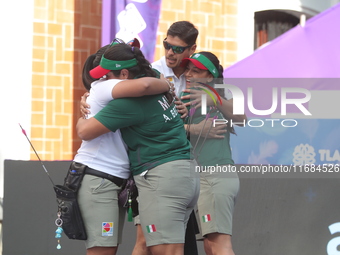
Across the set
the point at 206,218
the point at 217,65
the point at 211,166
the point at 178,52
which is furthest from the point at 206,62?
the point at 206,218

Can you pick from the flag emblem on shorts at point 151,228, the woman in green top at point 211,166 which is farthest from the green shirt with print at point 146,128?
the woman in green top at point 211,166

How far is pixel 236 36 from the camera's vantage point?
10.6m

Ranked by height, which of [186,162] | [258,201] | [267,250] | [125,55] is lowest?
[267,250]

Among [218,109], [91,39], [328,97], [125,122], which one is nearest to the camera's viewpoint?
[125,122]

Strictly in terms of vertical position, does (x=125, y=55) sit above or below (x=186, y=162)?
above

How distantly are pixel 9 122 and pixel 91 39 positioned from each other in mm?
1566

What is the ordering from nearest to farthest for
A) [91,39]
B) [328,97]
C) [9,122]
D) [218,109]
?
1. [218,109]
2. [328,97]
3. [9,122]
4. [91,39]

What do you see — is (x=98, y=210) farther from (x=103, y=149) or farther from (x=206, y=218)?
(x=206, y=218)

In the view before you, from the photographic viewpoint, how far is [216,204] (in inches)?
209

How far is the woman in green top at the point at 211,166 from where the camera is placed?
17.4 feet

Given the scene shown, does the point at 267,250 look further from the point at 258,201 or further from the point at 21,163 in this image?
the point at 21,163

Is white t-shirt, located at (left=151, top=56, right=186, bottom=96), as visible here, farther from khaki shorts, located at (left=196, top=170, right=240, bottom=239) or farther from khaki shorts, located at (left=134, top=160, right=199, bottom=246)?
khaki shorts, located at (left=134, top=160, right=199, bottom=246)

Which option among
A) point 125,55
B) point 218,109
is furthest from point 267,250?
point 125,55

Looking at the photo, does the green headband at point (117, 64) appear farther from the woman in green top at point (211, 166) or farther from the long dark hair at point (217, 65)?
the long dark hair at point (217, 65)
